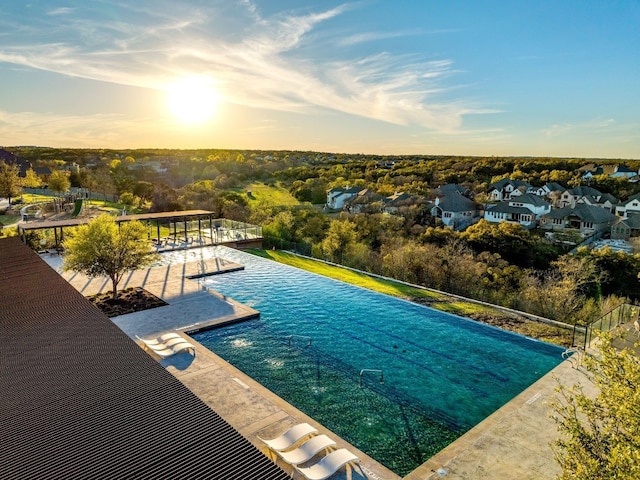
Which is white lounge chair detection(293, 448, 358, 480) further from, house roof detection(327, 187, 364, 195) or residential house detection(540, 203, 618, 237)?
house roof detection(327, 187, 364, 195)

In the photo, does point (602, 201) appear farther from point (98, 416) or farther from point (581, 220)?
point (98, 416)

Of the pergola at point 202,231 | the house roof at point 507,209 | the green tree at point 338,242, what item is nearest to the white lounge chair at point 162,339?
the pergola at point 202,231

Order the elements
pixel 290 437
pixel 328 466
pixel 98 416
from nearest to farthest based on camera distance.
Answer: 1. pixel 98 416
2. pixel 328 466
3. pixel 290 437

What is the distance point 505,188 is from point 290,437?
57210mm

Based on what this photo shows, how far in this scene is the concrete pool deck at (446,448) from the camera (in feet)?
23.5

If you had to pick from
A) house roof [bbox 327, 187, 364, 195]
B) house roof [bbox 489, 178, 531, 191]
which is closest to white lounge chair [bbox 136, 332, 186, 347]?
house roof [bbox 327, 187, 364, 195]

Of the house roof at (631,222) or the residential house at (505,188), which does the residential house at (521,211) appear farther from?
the residential house at (505,188)

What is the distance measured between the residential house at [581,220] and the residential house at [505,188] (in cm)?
1145

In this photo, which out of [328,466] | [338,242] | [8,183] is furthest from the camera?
[8,183]

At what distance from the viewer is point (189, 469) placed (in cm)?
473

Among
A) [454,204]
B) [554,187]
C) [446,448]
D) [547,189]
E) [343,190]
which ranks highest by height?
[554,187]

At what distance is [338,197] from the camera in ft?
172

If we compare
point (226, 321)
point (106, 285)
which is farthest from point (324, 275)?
point (106, 285)

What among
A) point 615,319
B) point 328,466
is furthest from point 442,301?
point 328,466
